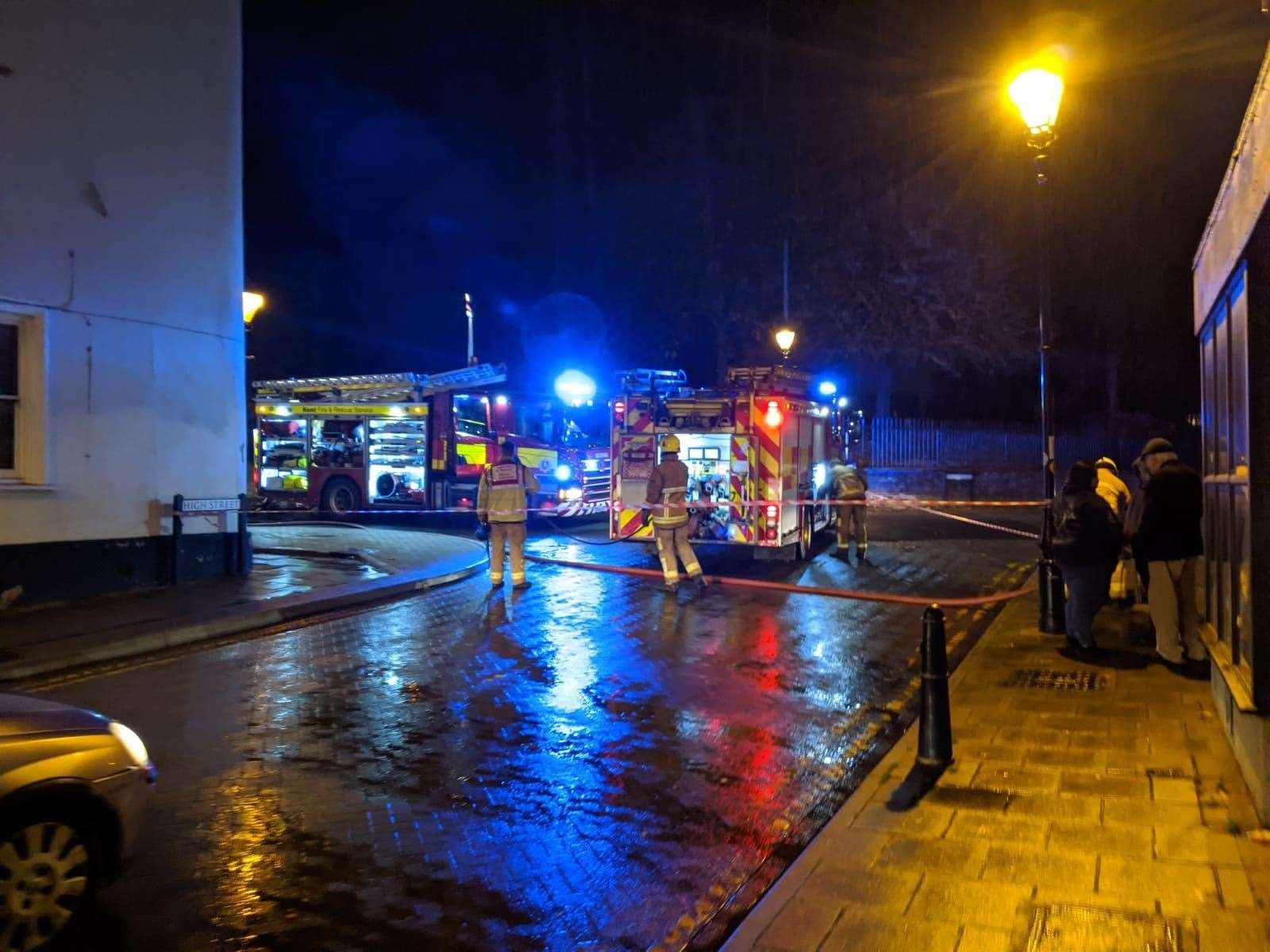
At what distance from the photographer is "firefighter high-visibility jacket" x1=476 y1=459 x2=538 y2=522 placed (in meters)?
11.7

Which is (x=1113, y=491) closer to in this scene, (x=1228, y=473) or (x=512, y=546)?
(x=1228, y=473)

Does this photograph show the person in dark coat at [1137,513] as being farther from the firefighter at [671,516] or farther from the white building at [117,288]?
the white building at [117,288]

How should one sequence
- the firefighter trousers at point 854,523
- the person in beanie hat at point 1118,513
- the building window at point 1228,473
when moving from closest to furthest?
the building window at point 1228,473
the person in beanie hat at point 1118,513
the firefighter trousers at point 854,523

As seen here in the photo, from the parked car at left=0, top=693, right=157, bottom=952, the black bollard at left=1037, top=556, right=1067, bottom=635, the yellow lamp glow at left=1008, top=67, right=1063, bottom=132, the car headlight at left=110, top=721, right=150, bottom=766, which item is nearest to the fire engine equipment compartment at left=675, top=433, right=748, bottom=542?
the black bollard at left=1037, top=556, right=1067, bottom=635

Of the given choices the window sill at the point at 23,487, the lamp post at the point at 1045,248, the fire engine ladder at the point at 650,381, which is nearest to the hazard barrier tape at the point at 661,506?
the lamp post at the point at 1045,248

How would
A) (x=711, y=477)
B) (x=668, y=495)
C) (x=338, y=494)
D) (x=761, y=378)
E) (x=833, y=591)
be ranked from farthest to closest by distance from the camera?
(x=338, y=494)
(x=711, y=477)
(x=761, y=378)
(x=833, y=591)
(x=668, y=495)

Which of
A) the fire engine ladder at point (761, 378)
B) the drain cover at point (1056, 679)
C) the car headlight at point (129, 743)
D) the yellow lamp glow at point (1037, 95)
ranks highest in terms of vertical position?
the yellow lamp glow at point (1037, 95)

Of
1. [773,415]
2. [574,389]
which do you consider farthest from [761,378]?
[574,389]

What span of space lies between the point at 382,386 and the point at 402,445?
4.32 feet

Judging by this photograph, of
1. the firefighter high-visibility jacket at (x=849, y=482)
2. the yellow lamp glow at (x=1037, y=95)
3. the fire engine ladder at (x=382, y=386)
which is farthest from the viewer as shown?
the fire engine ladder at (x=382, y=386)

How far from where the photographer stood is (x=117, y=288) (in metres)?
10.4

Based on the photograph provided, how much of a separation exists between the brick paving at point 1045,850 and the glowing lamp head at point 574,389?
593 inches

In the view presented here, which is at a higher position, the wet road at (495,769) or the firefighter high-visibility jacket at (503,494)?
the firefighter high-visibility jacket at (503,494)

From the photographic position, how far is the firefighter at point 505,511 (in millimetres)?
11742
